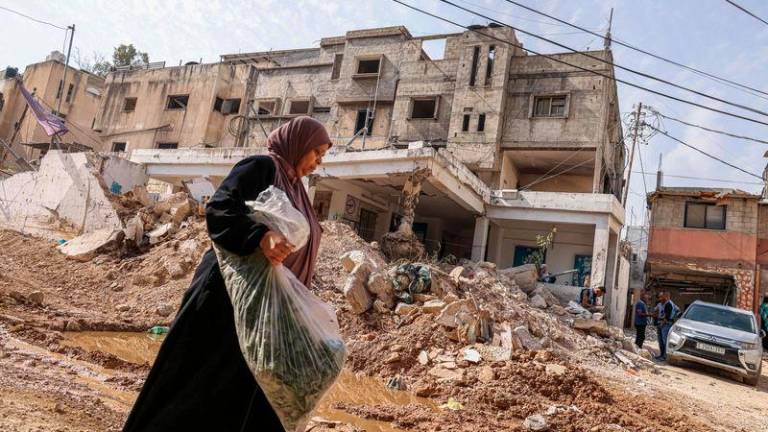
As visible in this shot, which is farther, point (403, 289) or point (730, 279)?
point (730, 279)

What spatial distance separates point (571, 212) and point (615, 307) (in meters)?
3.28

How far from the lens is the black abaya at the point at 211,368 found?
5.20 ft

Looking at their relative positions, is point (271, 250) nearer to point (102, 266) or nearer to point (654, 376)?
point (654, 376)

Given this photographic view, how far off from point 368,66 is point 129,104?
50.4 feet

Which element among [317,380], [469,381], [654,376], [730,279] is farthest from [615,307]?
[317,380]

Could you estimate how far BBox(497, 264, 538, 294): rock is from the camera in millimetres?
13178

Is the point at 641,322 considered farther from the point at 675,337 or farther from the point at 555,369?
the point at 555,369

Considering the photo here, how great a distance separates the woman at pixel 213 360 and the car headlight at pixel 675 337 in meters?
10.3

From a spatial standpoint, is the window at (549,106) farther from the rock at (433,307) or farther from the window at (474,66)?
the rock at (433,307)

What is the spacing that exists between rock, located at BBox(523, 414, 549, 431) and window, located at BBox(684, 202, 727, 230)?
65.7 ft

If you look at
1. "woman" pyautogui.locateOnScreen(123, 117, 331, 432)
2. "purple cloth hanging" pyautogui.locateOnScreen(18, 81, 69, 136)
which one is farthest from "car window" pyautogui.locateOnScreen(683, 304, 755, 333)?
"purple cloth hanging" pyautogui.locateOnScreen(18, 81, 69, 136)

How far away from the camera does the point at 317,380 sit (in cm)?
152

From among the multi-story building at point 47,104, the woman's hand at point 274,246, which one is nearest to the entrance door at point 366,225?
the woman's hand at point 274,246

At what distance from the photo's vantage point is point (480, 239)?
1616 centimetres
